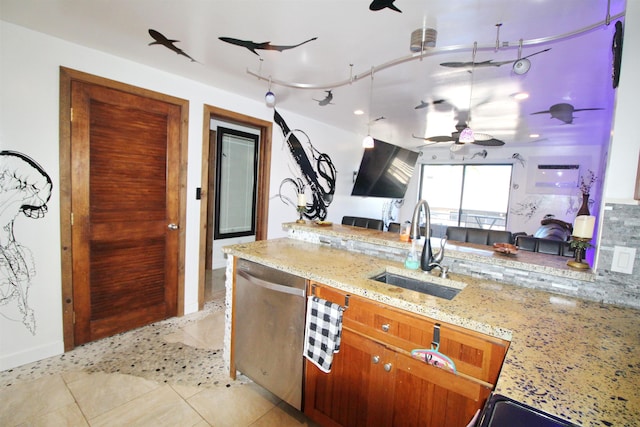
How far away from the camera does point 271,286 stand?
172cm

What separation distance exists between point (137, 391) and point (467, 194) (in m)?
6.30

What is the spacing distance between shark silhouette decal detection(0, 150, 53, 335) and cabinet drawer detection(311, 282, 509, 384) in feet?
6.73

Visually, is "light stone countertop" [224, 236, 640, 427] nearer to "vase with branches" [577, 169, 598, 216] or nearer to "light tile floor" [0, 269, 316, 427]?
"light tile floor" [0, 269, 316, 427]

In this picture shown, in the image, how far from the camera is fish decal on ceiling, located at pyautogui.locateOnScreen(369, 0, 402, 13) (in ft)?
4.78

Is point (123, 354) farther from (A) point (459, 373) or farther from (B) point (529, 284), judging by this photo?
(B) point (529, 284)

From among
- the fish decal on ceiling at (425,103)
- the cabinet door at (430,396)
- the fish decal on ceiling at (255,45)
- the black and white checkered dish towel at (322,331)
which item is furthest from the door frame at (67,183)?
the fish decal on ceiling at (425,103)

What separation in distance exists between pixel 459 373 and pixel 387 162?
488cm

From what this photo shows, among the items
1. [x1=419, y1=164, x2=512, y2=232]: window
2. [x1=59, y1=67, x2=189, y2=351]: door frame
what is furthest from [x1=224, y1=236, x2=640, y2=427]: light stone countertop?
[x1=419, y1=164, x2=512, y2=232]: window

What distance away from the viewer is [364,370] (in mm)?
1409

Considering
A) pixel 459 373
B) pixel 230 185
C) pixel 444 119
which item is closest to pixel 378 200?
pixel 444 119

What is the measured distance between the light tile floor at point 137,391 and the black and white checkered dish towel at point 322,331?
1.72ft

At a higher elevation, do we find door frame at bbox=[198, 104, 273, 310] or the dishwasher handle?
door frame at bbox=[198, 104, 273, 310]

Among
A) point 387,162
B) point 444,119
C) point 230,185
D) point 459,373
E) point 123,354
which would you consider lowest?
point 123,354

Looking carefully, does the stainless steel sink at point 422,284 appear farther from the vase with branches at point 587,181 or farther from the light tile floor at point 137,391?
the vase with branches at point 587,181
